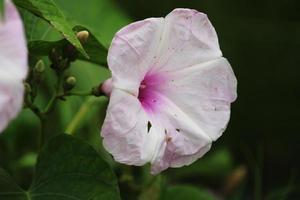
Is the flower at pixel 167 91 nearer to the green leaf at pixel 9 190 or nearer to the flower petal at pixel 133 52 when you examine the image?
the flower petal at pixel 133 52

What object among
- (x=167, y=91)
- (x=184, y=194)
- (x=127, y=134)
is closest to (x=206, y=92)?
(x=167, y=91)

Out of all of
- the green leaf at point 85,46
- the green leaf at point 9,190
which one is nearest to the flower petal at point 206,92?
the green leaf at point 85,46

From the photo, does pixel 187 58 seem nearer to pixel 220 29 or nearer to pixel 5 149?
pixel 5 149

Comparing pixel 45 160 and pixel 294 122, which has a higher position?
pixel 45 160

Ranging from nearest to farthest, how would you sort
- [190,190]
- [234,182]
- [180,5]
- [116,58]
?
[116,58] → [190,190] → [234,182] → [180,5]

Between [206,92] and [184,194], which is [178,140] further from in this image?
[184,194]

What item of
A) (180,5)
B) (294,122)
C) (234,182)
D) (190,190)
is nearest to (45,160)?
(190,190)
